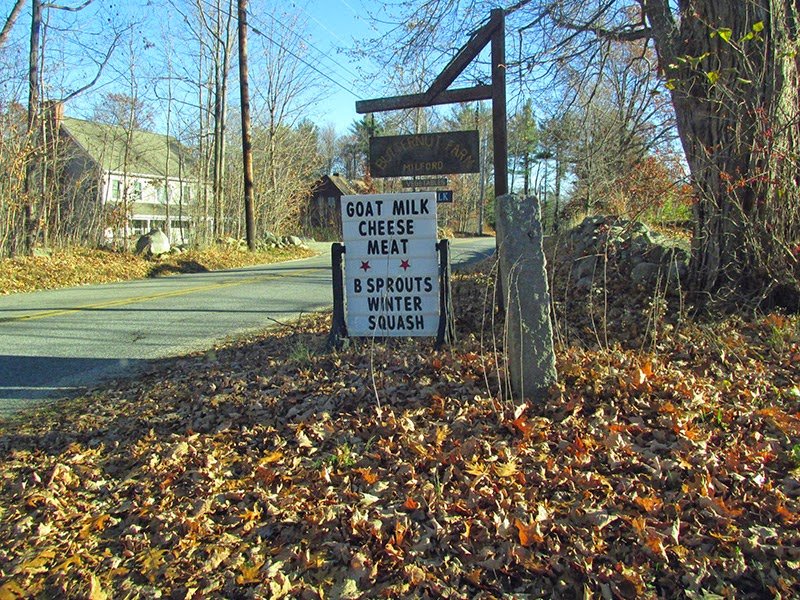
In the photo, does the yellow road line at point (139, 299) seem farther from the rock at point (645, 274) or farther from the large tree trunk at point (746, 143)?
the large tree trunk at point (746, 143)

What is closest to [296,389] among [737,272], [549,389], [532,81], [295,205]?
[549,389]

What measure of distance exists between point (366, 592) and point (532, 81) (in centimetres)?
844

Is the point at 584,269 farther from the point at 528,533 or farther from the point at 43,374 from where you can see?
the point at 43,374

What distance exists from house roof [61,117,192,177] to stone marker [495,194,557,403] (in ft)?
60.9

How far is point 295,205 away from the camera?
33969 millimetres

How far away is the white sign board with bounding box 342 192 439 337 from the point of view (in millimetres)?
5961

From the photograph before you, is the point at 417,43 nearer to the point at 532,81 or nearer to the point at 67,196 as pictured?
the point at 532,81

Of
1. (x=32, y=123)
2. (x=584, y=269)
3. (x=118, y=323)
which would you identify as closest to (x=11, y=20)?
(x=32, y=123)

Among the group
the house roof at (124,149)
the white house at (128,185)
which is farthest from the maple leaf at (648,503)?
the house roof at (124,149)

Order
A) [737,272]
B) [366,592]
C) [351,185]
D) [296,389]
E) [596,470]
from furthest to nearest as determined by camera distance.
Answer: [351,185], [737,272], [296,389], [596,470], [366,592]

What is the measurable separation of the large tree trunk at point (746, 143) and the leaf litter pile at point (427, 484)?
1.04m

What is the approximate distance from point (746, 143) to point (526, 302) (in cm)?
356

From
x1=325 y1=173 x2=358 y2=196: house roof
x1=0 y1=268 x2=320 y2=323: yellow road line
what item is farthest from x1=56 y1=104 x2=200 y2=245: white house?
x1=325 y1=173 x2=358 y2=196: house roof

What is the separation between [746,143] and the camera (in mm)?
6148
